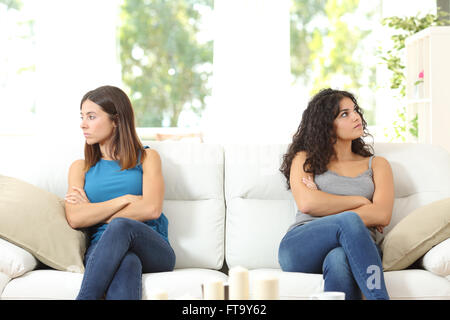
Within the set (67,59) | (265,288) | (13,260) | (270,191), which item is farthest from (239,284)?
(67,59)

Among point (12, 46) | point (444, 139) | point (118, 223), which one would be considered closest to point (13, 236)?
point (118, 223)

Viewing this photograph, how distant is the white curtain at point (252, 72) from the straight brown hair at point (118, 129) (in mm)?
3019

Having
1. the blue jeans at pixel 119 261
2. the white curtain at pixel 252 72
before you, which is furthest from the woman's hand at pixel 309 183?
the white curtain at pixel 252 72

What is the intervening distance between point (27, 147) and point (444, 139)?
2938 mm

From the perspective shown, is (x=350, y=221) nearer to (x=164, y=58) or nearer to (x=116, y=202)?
(x=116, y=202)

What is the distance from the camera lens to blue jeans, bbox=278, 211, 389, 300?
191 cm

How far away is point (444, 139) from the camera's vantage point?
416 cm

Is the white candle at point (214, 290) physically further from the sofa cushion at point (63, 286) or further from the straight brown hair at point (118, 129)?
the straight brown hair at point (118, 129)

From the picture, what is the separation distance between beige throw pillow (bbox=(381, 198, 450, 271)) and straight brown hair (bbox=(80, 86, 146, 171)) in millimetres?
1100

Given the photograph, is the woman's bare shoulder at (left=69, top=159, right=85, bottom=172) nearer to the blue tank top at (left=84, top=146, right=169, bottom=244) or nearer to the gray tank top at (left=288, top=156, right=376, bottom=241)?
the blue tank top at (left=84, top=146, right=169, bottom=244)

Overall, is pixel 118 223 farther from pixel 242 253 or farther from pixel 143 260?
pixel 242 253

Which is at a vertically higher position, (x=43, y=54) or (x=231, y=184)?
(x=43, y=54)

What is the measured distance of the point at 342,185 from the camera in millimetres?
2416
